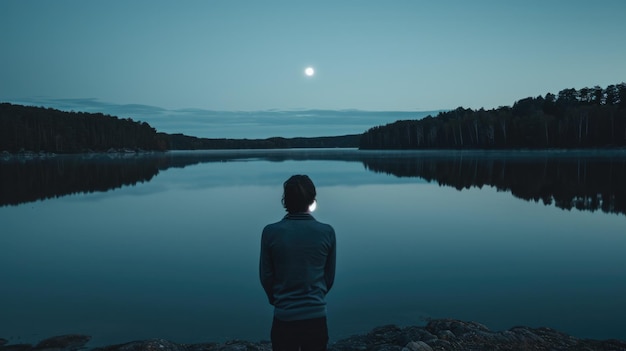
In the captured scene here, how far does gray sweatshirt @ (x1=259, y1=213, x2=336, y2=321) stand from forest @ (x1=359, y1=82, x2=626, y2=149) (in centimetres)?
12099

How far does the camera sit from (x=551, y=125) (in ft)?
384

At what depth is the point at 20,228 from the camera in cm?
2062

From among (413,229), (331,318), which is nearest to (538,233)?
(413,229)

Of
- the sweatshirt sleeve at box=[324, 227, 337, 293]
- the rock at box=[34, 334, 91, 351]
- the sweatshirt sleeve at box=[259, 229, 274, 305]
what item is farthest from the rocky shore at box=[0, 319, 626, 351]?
the sweatshirt sleeve at box=[259, 229, 274, 305]

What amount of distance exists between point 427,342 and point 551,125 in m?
127

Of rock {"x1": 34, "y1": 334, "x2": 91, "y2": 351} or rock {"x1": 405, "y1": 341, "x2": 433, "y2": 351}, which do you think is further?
rock {"x1": 34, "y1": 334, "x2": 91, "y2": 351}

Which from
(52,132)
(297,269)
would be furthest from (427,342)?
(52,132)

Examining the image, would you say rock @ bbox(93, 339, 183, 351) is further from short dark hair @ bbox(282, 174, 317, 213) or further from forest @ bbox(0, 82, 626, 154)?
forest @ bbox(0, 82, 626, 154)

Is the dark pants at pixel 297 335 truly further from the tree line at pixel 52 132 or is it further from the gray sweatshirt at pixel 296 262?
the tree line at pixel 52 132

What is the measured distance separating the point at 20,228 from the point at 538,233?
927 inches

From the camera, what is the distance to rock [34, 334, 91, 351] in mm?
7857

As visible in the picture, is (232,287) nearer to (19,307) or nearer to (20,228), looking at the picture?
(19,307)

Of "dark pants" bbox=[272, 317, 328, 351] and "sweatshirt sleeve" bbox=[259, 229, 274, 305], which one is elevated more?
"sweatshirt sleeve" bbox=[259, 229, 274, 305]

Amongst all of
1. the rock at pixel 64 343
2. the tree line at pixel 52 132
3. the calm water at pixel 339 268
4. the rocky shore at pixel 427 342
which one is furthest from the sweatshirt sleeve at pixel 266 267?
the tree line at pixel 52 132
